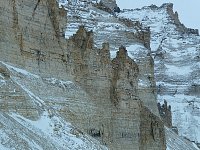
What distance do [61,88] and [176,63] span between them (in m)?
111

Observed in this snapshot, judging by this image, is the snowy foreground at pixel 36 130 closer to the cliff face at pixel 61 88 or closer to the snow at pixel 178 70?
the cliff face at pixel 61 88

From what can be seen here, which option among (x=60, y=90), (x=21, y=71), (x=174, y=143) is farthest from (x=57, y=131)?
(x=174, y=143)

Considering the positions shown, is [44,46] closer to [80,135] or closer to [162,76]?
[80,135]

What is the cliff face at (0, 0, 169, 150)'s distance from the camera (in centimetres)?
3316

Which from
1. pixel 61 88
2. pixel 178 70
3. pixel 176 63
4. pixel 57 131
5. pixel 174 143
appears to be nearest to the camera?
pixel 57 131

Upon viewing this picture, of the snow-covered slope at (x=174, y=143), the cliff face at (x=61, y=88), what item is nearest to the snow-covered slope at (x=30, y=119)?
→ the cliff face at (x=61, y=88)

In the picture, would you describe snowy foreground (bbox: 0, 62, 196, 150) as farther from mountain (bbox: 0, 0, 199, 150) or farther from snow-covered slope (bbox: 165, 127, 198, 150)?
snow-covered slope (bbox: 165, 127, 198, 150)

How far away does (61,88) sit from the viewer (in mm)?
40344

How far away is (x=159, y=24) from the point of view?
17538 centimetres

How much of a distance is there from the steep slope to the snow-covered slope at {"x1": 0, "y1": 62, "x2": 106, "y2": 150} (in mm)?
70513

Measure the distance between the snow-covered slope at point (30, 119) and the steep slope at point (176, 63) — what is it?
231 ft

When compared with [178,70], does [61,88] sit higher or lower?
higher

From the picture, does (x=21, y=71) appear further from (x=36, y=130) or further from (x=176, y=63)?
(x=176, y=63)

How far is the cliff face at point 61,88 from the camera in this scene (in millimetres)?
33156
